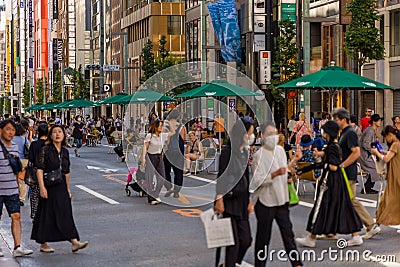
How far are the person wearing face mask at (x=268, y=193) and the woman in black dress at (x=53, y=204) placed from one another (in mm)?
3231

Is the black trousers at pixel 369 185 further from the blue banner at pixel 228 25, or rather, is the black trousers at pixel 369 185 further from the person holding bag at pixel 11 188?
the blue banner at pixel 228 25

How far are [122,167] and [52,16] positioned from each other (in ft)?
475

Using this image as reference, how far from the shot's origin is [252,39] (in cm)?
6266

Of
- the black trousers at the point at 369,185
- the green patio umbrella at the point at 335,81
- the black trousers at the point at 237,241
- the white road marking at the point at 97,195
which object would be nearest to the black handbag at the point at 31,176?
the black trousers at the point at 237,241

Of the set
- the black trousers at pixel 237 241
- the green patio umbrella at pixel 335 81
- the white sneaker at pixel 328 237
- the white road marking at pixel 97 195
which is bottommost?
the white road marking at pixel 97 195

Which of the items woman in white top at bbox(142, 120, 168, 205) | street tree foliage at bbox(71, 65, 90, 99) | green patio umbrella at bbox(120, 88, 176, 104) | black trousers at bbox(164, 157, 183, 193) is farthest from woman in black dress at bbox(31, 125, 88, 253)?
street tree foliage at bbox(71, 65, 90, 99)

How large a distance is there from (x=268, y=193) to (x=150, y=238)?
416 centimetres

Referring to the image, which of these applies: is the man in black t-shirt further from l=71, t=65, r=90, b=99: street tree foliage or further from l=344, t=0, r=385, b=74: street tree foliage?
l=71, t=65, r=90, b=99: street tree foliage

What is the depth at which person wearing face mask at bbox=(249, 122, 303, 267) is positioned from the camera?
10.2m

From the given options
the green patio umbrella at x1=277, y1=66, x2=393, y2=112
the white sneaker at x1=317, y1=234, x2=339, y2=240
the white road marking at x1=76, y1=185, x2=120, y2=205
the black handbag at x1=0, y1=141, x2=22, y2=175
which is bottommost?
the white road marking at x1=76, y1=185, x2=120, y2=205

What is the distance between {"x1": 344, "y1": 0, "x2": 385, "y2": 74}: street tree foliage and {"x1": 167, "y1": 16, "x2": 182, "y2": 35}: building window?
186 ft

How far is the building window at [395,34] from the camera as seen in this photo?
47.6m

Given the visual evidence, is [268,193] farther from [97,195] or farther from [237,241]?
[97,195]

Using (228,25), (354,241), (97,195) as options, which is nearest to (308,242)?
(354,241)
